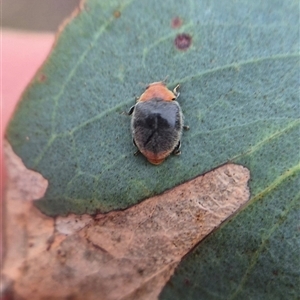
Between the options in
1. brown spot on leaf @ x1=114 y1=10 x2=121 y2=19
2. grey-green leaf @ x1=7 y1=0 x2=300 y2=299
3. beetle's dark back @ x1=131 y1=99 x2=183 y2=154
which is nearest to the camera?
grey-green leaf @ x1=7 y1=0 x2=300 y2=299

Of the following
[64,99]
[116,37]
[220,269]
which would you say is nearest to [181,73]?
[116,37]

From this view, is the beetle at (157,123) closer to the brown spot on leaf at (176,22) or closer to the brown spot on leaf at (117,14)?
the brown spot on leaf at (176,22)

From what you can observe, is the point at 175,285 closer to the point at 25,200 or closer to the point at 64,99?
the point at 25,200

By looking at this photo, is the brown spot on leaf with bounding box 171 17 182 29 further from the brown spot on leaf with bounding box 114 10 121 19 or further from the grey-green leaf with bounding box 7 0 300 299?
the brown spot on leaf with bounding box 114 10 121 19

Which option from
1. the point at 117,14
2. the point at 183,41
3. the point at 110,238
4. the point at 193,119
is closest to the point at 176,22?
the point at 183,41

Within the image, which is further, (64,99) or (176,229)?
(64,99)

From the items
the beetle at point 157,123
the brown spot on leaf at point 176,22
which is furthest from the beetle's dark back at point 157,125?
the brown spot on leaf at point 176,22

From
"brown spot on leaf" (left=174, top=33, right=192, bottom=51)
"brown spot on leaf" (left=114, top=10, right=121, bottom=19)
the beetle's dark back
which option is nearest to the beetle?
the beetle's dark back
